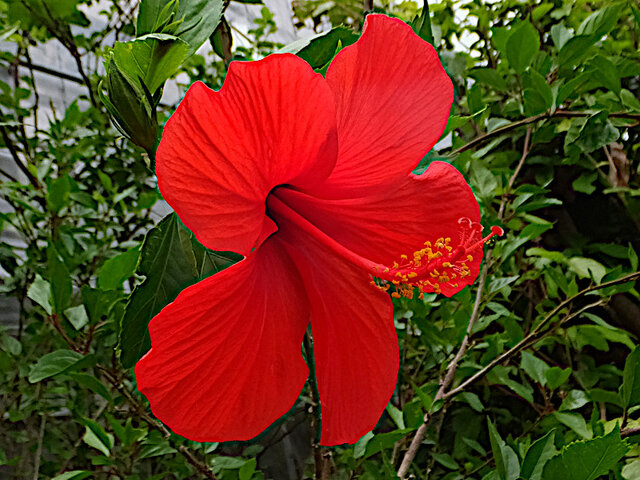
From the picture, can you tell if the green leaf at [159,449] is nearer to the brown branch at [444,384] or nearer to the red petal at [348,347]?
the brown branch at [444,384]

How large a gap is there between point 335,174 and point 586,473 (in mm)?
339

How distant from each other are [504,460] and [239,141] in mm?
468

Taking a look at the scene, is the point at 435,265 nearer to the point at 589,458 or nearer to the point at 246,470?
the point at 589,458

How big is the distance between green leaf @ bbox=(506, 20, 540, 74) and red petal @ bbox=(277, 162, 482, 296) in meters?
0.52

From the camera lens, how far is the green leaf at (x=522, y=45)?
0.73 m

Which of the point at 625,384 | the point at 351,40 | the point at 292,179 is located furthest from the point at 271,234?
the point at 625,384

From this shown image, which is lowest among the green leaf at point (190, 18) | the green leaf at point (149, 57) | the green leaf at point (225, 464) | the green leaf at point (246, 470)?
the green leaf at point (225, 464)

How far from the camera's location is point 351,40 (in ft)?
1.13

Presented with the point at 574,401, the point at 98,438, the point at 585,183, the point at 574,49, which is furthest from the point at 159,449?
the point at 585,183

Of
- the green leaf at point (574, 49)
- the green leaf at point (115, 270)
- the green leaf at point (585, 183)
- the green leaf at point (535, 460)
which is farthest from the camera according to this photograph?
the green leaf at point (585, 183)

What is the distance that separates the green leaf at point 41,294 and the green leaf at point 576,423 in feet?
2.57

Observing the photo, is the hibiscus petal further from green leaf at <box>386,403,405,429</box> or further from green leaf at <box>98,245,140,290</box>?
green leaf at <box>386,403,405,429</box>

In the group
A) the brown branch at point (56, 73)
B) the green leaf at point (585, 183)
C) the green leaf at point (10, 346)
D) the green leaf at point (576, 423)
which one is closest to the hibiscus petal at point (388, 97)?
the green leaf at point (576, 423)

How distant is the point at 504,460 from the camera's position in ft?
→ 1.73
